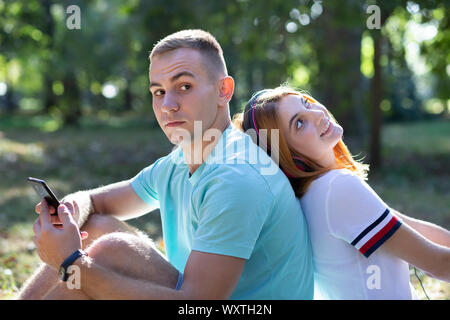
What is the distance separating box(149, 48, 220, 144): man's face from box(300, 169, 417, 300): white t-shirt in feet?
2.06

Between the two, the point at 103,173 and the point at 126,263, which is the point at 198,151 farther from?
the point at 103,173

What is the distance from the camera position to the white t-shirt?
217 cm

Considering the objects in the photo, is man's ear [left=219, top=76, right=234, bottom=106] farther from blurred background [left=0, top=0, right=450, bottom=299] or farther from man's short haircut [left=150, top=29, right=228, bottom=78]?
blurred background [left=0, top=0, right=450, bottom=299]

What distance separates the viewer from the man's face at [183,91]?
244cm

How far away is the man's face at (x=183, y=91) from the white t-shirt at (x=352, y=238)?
627 millimetres

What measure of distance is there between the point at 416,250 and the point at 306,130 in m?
0.73

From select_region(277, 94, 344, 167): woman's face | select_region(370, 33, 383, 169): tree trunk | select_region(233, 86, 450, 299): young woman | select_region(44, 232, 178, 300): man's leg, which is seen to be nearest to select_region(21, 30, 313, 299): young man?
select_region(44, 232, 178, 300): man's leg

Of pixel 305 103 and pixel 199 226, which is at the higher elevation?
pixel 305 103

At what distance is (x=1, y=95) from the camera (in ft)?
107

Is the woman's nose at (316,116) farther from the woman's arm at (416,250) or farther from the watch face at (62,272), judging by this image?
the watch face at (62,272)

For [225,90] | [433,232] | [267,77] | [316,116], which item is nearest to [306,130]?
[316,116]

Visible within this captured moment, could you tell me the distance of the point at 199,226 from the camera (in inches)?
82.2
